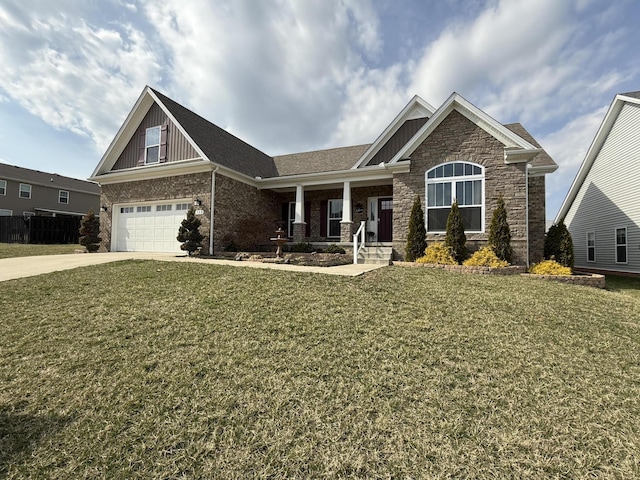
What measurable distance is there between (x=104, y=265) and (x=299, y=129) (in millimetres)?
12822

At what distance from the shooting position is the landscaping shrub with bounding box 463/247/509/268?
30.0 ft

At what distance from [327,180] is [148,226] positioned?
862cm

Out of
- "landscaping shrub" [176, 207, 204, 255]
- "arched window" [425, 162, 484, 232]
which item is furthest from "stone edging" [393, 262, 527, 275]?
"landscaping shrub" [176, 207, 204, 255]

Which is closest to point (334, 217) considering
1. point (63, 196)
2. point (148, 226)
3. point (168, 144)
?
point (168, 144)

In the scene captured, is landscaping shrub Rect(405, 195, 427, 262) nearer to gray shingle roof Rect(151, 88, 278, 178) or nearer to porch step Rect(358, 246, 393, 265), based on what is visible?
porch step Rect(358, 246, 393, 265)

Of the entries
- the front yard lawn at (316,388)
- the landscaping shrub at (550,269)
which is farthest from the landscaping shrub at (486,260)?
the front yard lawn at (316,388)

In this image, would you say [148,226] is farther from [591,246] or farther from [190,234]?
[591,246]

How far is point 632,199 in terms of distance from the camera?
531 inches

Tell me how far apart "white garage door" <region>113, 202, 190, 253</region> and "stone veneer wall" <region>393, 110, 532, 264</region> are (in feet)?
30.0

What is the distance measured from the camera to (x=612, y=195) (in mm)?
14938

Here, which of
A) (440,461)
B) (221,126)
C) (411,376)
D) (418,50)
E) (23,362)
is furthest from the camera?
(221,126)

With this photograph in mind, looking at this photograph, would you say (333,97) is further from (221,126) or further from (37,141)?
(37,141)

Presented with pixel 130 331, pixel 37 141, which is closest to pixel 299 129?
pixel 37 141

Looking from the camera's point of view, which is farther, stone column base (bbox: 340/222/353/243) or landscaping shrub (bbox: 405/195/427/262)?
stone column base (bbox: 340/222/353/243)
